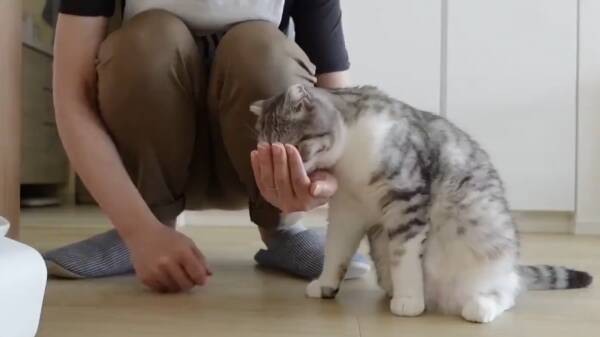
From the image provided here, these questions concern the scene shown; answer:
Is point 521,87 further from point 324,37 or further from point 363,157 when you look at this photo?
point 363,157

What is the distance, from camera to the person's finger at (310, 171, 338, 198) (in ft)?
2.96

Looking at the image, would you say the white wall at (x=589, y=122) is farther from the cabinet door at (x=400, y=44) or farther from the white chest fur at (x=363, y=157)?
the white chest fur at (x=363, y=157)

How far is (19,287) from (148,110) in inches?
18.8

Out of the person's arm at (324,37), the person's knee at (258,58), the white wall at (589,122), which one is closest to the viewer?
the person's knee at (258,58)

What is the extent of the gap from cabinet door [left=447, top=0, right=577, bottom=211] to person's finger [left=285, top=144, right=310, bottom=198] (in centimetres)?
120

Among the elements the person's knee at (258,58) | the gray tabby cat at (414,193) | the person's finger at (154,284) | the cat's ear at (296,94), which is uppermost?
the person's knee at (258,58)

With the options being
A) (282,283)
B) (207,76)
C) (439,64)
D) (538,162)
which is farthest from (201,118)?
(538,162)

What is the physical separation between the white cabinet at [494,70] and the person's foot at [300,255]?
0.86 metres

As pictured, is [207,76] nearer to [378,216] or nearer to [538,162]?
[378,216]

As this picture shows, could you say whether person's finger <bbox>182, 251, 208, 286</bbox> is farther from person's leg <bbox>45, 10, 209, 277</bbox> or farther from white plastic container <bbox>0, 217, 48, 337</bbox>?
white plastic container <bbox>0, 217, 48, 337</bbox>

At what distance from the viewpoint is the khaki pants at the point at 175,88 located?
3.51 feet

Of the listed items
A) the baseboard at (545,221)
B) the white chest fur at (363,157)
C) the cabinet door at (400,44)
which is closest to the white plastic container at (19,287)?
the white chest fur at (363,157)

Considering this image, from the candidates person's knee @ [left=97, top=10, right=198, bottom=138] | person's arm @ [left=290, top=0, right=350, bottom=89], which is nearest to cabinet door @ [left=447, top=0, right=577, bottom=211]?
person's arm @ [left=290, top=0, right=350, bottom=89]

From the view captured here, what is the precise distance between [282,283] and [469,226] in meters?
0.35
